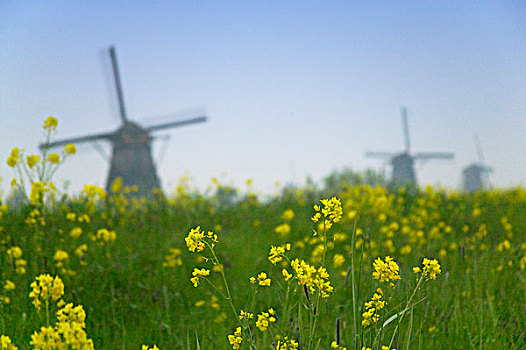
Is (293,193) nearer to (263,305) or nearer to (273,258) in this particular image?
(263,305)

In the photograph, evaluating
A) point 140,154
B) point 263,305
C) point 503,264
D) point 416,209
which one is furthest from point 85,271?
point 140,154

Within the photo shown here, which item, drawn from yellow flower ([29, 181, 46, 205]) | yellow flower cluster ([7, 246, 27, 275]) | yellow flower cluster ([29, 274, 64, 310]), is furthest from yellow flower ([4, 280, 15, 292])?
yellow flower cluster ([29, 274, 64, 310])

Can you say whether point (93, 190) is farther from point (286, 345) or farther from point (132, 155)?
point (132, 155)

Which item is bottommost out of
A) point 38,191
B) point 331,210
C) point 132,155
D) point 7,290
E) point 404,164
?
point 7,290

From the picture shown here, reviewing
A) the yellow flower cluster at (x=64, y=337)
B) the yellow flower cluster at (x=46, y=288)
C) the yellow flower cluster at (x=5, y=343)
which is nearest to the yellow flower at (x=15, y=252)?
the yellow flower cluster at (x=46, y=288)

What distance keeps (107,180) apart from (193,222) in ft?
59.3

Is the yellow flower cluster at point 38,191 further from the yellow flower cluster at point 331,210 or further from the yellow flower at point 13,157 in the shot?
the yellow flower cluster at point 331,210

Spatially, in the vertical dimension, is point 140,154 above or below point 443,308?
above

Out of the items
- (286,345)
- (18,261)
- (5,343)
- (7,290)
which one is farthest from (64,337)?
(18,261)

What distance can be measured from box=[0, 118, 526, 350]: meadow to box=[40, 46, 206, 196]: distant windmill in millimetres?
15539

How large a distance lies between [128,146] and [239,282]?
19286 mm

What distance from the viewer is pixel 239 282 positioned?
15.1ft

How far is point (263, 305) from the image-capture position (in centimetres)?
442

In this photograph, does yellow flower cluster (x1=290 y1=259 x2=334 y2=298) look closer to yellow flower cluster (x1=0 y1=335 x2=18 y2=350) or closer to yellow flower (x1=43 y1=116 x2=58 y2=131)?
yellow flower cluster (x1=0 y1=335 x2=18 y2=350)
